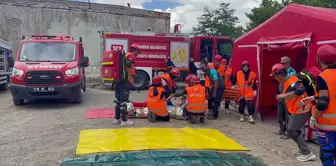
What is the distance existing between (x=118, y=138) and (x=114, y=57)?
69.5 inches

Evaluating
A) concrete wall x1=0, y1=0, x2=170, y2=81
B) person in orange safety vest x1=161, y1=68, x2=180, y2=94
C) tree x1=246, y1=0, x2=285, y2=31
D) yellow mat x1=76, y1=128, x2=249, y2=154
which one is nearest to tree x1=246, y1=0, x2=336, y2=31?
tree x1=246, y1=0, x2=285, y2=31

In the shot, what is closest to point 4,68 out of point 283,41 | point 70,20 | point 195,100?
point 70,20

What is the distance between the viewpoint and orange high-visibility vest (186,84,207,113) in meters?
7.38

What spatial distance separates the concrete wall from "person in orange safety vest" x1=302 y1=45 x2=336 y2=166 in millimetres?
17902

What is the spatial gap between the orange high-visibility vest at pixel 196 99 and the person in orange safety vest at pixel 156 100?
0.57 meters

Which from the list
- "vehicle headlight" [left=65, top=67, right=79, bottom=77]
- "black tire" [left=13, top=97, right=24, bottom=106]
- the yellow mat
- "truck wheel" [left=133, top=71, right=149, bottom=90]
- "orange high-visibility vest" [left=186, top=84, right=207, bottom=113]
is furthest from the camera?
"truck wheel" [left=133, top=71, right=149, bottom=90]

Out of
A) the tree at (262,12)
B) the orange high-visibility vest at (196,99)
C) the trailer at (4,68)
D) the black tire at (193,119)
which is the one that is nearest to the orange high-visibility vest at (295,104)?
the orange high-visibility vest at (196,99)

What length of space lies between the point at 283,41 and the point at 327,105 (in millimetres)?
3916

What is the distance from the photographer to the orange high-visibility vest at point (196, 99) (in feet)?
24.2

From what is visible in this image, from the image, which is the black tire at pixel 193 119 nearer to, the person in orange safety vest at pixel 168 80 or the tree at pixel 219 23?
the person in orange safety vest at pixel 168 80

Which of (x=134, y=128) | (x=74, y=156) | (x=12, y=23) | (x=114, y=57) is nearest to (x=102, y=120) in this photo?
(x=134, y=128)

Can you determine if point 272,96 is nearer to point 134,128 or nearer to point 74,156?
point 134,128

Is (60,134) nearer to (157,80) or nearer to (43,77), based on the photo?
(157,80)

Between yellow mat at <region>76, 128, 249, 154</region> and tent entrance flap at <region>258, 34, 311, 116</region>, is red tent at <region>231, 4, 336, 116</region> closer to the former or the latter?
tent entrance flap at <region>258, 34, 311, 116</region>
